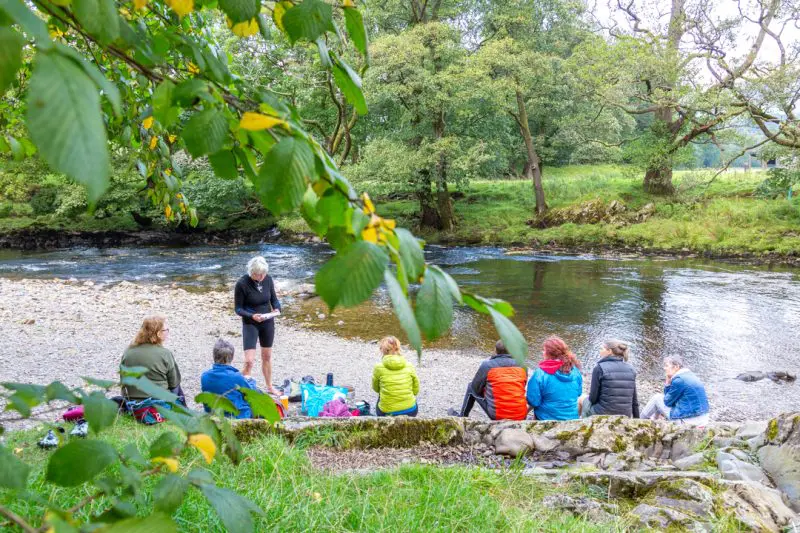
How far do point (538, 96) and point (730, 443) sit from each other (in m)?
21.4

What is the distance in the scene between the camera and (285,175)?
0.89 metres

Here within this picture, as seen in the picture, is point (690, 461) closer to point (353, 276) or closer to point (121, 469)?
point (121, 469)

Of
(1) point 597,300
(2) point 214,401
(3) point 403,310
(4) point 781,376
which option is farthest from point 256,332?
(1) point 597,300

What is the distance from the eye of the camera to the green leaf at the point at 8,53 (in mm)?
601

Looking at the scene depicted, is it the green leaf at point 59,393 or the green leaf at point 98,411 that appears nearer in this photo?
the green leaf at point 98,411

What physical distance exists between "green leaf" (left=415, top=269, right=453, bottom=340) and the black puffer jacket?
18.7ft

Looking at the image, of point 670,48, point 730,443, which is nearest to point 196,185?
point 670,48

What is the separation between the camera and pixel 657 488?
3535mm

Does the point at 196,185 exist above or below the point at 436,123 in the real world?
below

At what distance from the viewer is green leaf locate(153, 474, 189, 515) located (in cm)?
100

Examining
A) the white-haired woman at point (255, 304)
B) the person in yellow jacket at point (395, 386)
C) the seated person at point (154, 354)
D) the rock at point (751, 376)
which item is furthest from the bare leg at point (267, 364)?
the rock at point (751, 376)

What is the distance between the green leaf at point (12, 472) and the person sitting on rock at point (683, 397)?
6337 millimetres

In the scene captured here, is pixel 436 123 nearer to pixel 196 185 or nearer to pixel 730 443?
pixel 196 185

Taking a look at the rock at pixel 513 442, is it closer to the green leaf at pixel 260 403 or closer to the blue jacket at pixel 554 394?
the blue jacket at pixel 554 394
